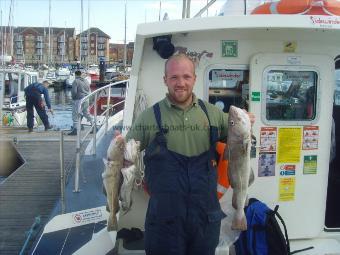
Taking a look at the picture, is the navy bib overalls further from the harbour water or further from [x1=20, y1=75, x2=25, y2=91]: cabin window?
[x1=20, y1=75, x2=25, y2=91]: cabin window

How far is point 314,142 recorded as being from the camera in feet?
15.2

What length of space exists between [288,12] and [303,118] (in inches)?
43.4

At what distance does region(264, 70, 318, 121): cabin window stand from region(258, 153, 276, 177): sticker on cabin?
387 millimetres

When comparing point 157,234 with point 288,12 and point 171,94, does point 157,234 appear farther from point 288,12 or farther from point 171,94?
point 288,12

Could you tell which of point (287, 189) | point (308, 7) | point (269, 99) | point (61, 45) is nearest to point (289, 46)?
point (308, 7)

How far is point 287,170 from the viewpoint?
4637 millimetres

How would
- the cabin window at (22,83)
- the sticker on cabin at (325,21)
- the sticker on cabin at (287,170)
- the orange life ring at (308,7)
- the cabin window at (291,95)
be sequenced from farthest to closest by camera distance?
the cabin window at (22,83) < the sticker on cabin at (287,170) < the cabin window at (291,95) < the orange life ring at (308,7) < the sticker on cabin at (325,21)

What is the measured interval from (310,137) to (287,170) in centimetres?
42

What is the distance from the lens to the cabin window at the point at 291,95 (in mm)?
4520

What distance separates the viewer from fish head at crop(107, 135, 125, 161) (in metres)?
3.08

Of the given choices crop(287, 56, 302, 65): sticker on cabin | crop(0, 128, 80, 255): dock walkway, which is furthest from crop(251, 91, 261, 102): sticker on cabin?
crop(0, 128, 80, 255): dock walkway

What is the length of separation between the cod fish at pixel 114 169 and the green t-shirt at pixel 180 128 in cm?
16

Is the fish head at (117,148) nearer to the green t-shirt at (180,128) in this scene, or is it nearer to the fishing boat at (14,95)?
the green t-shirt at (180,128)

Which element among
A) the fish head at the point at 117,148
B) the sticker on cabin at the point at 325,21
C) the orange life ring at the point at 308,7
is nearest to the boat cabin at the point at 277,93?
the orange life ring at the point at 308,7
